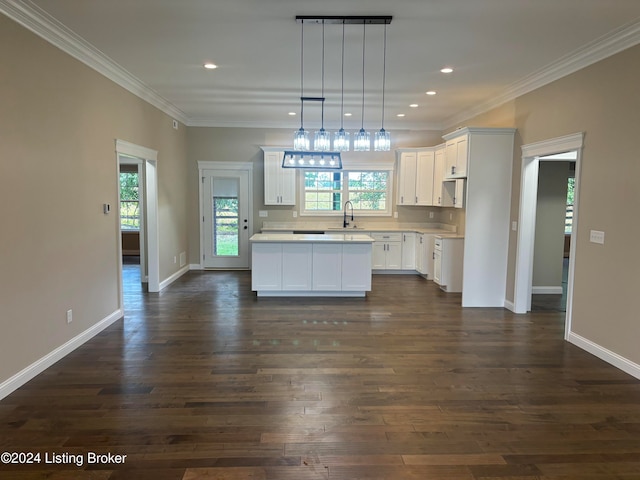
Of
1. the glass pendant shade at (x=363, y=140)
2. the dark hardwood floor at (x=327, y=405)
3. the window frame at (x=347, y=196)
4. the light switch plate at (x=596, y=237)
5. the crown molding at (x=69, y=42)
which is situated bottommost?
the dark hardwood floor at (x=327, y=405)

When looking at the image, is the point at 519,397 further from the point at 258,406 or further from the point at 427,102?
the point at 427,102

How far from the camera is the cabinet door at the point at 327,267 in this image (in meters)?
6.11

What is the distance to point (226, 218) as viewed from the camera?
8445 mm

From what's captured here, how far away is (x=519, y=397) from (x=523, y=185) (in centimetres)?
309

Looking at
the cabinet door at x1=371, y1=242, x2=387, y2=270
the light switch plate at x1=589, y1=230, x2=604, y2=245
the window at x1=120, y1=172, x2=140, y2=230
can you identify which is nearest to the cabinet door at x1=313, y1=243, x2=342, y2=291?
the cabinet door at x1=371, y1=242, x2=387, y2=270

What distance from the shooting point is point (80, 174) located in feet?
13.4

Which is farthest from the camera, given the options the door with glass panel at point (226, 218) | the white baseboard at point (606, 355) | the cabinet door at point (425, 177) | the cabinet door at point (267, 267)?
the door with glass panel at point (226, 218)

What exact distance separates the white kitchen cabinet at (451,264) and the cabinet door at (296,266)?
225cm

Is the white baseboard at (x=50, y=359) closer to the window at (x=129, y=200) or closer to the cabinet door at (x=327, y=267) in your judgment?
the cabinet door at (x=327, y=267)

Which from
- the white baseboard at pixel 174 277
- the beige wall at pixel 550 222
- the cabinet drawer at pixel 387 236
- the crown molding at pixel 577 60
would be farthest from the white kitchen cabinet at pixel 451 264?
the white baseboard at pixel 174 277

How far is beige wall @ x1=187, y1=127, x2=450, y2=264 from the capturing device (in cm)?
820

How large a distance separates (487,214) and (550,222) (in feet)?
5.43

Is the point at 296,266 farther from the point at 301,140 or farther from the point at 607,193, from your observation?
the point at 607,193

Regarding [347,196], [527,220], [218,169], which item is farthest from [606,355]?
[218,169]
